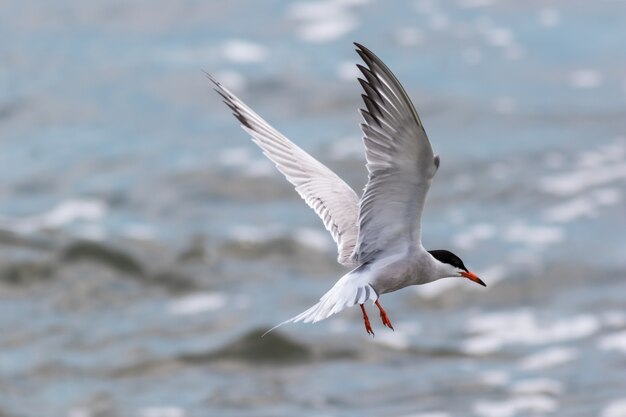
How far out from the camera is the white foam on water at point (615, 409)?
2075cm

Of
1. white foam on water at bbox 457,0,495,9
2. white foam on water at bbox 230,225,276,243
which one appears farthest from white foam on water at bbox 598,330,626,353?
white foam on water at bbox 457,0,495,9

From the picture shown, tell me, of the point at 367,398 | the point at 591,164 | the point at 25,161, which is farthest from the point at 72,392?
the point at 591,164

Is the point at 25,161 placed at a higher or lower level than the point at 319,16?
lower

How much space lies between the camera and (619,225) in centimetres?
2517

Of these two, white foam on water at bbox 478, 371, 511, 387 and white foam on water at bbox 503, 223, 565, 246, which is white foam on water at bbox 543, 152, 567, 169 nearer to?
white foam on water at bbox 503, 223, 565, 246

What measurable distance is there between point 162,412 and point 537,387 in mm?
6001

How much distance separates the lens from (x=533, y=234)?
25859 millimetres

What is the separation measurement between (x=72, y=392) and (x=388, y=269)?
1567cm

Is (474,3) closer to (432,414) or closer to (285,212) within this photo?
(285,212)

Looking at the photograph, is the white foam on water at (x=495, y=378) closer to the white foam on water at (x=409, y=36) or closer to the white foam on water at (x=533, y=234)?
the white foam on water at (x=533, y=234)

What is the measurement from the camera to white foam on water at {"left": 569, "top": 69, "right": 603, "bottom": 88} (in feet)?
99.1

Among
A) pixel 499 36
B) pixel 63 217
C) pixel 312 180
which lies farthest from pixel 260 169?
pixel 312 180

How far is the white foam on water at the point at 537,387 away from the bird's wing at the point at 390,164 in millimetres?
14614

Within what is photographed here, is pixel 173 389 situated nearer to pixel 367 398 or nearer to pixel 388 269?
pixel 367 398
